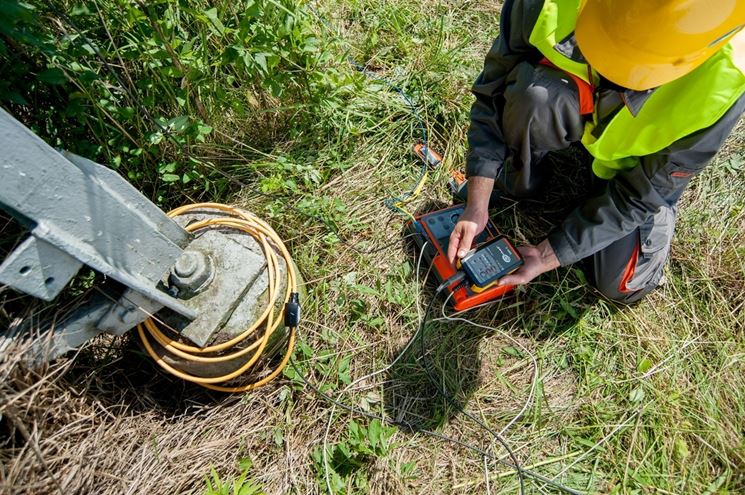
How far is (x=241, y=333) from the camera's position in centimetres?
161

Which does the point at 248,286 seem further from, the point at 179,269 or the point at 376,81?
the point at 376,81

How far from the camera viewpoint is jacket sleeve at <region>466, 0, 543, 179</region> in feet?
5.87

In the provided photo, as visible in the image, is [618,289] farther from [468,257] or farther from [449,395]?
[449,395]

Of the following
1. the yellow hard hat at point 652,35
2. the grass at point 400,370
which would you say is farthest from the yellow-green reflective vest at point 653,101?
the grass at point 400,370

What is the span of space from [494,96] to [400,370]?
1207 millimetres

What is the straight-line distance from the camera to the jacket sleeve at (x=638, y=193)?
149 centimetres

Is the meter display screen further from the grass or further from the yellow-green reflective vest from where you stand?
the yellow-green reflective vest

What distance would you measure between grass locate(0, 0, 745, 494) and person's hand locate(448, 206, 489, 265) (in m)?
0.25

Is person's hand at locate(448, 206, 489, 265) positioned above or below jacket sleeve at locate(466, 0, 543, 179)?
below

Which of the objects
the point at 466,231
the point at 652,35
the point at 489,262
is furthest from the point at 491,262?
the point at 652,35

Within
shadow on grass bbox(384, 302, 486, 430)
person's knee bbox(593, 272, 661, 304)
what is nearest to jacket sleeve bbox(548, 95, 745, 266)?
person's knee bbox(593, 272, 661, 304)

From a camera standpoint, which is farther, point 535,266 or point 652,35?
point 535,266

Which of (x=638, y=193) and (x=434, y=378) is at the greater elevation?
(x=638, y=193)

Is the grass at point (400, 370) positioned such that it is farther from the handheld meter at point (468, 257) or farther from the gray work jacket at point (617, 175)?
the gray work jacket at point (617, 175)
